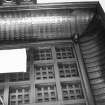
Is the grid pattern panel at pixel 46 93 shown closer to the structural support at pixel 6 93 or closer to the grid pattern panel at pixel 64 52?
the structural support at pixel 6 93

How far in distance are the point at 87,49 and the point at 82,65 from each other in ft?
0.84

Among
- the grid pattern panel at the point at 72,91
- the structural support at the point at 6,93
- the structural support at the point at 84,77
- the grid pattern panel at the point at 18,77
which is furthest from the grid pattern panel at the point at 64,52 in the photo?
the structural support at the point at 6,93

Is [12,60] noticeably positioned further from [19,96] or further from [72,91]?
[72,91]

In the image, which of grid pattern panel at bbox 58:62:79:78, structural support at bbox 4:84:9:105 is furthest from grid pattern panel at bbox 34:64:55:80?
structural support at bbox 4:84:9:105

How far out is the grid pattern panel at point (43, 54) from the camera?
6.79 feet

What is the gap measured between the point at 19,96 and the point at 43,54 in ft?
2.12

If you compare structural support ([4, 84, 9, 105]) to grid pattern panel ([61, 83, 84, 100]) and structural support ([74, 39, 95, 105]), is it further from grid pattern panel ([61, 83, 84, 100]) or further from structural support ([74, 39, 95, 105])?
structural support ([74, 39, 95, 105])

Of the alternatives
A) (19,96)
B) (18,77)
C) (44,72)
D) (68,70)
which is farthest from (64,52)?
(19,96)

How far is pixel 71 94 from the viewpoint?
1.79m

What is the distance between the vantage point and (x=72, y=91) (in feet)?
5.96

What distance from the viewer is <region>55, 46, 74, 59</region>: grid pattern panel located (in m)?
Answer: 2.10

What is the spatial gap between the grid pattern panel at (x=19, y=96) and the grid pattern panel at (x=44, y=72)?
208mm

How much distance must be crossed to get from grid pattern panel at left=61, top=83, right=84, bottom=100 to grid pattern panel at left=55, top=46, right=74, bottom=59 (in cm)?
41

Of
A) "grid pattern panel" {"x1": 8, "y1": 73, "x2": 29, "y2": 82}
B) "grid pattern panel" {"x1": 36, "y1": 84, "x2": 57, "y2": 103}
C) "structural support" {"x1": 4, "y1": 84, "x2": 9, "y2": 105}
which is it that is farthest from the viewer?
"grid pattern panel" {"x1": 8, "y1": 73, "x2": 29, "y2": 82}
